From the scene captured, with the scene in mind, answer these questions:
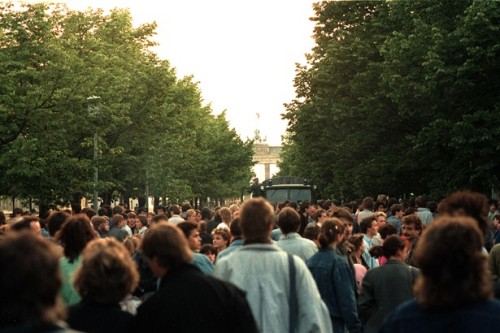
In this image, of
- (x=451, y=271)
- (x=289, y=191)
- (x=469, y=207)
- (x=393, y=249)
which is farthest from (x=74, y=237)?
(x=289, y=191)

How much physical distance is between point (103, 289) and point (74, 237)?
90.0 inches

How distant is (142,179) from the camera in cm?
5594

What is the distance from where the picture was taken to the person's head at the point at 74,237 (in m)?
8.36

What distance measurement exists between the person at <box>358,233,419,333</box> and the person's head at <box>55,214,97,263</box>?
2924 mm

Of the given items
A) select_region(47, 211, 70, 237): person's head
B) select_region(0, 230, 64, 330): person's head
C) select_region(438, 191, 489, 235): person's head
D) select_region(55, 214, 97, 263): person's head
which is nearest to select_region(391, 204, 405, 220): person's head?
select_region(47, 211, 70, 237): person's head

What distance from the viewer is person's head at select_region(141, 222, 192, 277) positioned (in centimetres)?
646

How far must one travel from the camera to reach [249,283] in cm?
789

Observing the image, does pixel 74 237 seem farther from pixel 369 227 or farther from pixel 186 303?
pixel 369 227

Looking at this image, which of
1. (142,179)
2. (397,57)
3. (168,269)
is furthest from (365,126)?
(168,269)

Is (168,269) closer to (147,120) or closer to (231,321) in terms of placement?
(231,321)

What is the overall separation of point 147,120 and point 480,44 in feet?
63.0

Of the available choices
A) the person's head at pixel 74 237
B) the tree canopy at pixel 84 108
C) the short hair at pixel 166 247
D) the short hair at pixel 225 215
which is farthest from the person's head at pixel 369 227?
the tree canopy at pixel 84 108

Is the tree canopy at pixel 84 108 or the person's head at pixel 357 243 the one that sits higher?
the tree canopy at pixel 84 108

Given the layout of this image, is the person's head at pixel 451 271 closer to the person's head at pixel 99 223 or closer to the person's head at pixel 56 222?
the person's head at pixel 56 222
